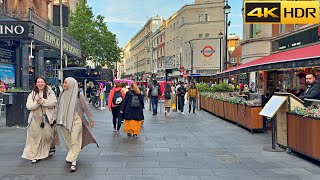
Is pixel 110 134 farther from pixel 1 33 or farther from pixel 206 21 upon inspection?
pixel 206 21

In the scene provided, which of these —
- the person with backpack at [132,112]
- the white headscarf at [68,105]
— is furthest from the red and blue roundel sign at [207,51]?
the white headscarf at [68,105]

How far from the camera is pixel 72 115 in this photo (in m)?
6.37

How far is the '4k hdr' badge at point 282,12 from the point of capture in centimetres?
973

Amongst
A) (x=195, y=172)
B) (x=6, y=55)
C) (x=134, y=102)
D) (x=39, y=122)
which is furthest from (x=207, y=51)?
(x=195, y=172)

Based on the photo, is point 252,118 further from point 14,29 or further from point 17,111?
point 14,29

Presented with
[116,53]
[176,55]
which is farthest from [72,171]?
[176,55]

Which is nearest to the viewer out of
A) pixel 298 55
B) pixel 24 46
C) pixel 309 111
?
pixel 309 111

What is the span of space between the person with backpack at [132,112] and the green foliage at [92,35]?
110ft

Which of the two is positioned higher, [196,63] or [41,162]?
[196,63]

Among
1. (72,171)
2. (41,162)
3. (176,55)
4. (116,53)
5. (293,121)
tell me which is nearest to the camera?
(72,171)

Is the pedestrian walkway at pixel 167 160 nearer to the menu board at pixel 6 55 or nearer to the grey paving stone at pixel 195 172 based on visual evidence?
the grey paving stone at pixel 195 172

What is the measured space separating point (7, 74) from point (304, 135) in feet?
53.2

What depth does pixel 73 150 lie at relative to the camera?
641 centimetres

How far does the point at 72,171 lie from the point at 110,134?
4.39m
